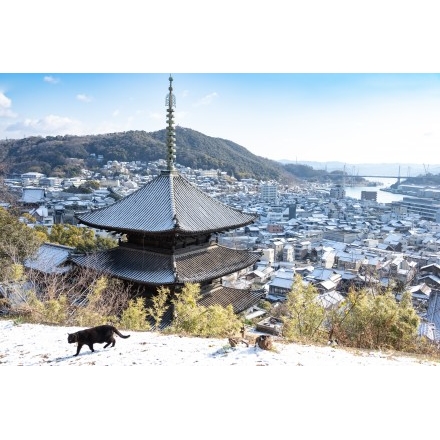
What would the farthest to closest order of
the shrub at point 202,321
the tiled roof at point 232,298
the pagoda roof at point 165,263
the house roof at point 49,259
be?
the house roof at point 49,259 → the tiled roof at point 232,298 → the pagoda roof at point 165,263 → the shrub at point 202,321

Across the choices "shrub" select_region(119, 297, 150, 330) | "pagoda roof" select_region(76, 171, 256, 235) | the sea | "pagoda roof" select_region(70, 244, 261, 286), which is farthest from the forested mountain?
the sea

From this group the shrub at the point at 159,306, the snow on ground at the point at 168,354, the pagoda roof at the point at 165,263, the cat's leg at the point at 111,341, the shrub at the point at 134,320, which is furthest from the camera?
the pagoda roof at the point at 165,263

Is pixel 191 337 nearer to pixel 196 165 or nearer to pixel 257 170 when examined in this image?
pixel 196 165

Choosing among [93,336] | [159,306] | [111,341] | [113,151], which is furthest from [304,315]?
[113,151]

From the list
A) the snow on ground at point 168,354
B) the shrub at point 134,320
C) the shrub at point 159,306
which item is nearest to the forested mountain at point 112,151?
the shrub at point 159,306

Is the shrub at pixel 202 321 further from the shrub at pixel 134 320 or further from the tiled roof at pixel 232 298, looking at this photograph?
the tiled roof at pixel 232 298

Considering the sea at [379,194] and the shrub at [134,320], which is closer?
the shrub at [134,320]

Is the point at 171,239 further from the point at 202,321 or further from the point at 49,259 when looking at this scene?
the point at 49,259

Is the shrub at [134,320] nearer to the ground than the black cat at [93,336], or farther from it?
nearer to the ground
